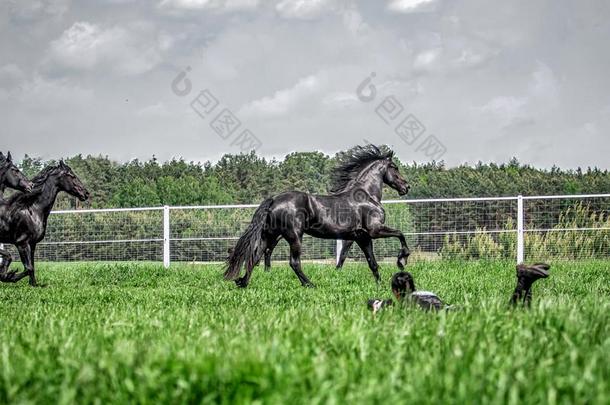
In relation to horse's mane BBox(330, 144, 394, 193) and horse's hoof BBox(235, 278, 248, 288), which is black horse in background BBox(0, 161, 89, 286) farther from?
horse's mane BBox(330, 144, 394, 193)

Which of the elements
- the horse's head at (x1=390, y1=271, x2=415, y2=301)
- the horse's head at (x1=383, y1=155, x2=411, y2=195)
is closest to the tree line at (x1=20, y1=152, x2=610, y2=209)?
the horse's head at (x1=383, y1=155, x2=411, y2=195)

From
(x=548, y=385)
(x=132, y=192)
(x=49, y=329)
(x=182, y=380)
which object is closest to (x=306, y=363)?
(x=182, y=380)

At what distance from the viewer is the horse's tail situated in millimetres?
9805

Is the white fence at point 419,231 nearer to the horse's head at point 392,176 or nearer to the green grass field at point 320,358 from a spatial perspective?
the horse's head at point 392,176

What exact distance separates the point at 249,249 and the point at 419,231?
10243mm

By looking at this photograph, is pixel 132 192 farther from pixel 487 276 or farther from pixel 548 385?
pixel 548 385

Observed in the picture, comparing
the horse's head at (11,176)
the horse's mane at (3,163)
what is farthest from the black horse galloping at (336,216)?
the horse's mane at (3,163)

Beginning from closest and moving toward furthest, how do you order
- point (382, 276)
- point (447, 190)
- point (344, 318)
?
point (344, 318) → point (382, 276) → point (447, 190)

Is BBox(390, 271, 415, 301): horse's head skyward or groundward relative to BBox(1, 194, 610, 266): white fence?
groundward

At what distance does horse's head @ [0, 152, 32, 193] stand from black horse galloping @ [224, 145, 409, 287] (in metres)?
3.79

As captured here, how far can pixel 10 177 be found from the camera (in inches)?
472

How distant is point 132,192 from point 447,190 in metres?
14.3

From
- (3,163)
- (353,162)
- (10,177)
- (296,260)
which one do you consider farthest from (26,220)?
(353,162)

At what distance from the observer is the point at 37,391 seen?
2648mm
